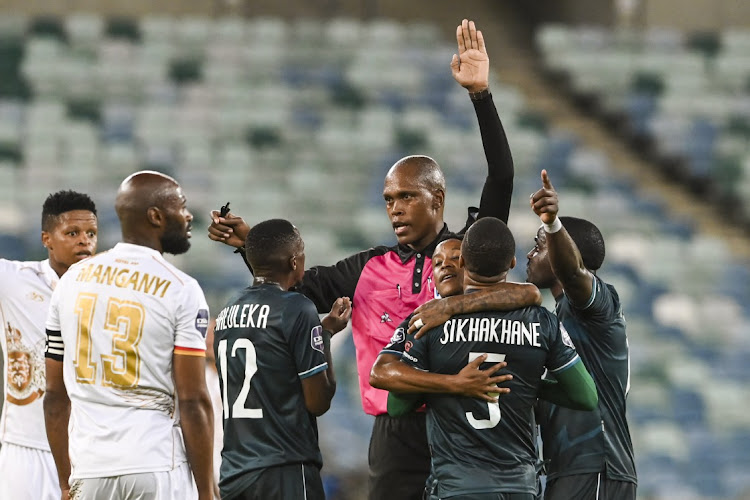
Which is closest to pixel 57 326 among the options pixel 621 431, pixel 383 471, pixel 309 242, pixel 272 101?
pixel 383 471

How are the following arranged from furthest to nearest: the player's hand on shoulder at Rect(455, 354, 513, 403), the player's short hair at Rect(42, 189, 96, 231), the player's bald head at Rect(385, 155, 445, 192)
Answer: the player's short hair at Rect(42, 189, 96, 231) < the player's bald head at Rect(385, 155, 445, 192) < the player's hand on shoulder at Rect(455, 354, 513, 403)

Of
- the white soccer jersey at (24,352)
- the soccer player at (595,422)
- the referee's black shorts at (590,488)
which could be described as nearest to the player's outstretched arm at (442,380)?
the soccer player at (595,422)

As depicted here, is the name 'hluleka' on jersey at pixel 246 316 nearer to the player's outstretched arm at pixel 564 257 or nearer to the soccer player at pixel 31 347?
the player's outstretched arm at pixel 564 257

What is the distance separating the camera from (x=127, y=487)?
438 cm

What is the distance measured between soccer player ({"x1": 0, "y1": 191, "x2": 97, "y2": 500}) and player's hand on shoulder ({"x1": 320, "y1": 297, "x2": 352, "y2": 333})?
1707mm

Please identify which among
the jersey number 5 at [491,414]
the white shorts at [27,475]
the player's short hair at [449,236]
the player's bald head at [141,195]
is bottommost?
the white shorts at [27,475]

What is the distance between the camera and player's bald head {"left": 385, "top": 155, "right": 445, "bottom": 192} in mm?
4914

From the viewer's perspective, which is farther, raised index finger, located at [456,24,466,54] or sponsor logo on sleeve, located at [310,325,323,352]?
raised index finger, located at [456,24,466,54]

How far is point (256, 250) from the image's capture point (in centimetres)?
459

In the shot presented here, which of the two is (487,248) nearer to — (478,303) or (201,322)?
(478,303)

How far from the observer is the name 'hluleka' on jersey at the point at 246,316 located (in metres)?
4.46

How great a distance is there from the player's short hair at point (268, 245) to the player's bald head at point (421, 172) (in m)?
0.62

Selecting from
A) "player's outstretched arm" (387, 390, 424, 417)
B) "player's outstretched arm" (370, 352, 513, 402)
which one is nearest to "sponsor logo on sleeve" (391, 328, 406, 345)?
"player's outstretched arm" (370, 352, 513, 402)

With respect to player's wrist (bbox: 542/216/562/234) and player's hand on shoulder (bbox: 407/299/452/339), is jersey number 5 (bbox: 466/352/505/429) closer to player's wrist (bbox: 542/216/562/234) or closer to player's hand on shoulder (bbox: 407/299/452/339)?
player's hand on shoulder (bbox: 407/299/452/339)
